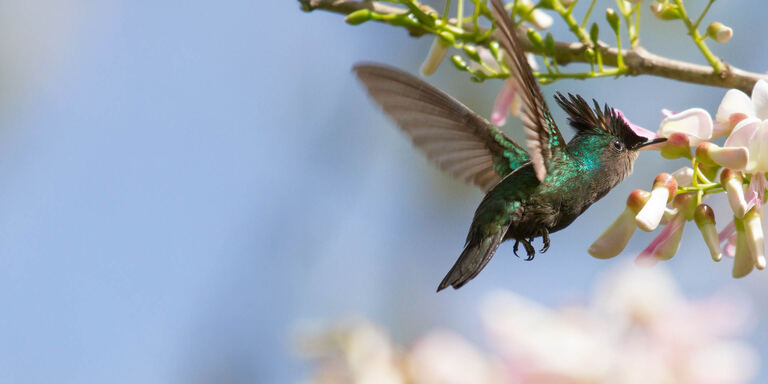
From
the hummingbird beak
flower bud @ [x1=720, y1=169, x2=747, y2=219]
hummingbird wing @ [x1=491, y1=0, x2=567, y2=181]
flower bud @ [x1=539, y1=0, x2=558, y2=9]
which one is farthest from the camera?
flower bud @ [x1=539, y1=0, x2=558, y2=9]

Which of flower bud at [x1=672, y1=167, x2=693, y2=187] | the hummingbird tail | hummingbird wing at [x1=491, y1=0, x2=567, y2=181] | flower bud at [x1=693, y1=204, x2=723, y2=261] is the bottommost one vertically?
flower bud at [x1=693, y1=204, x2=723, y2=261]

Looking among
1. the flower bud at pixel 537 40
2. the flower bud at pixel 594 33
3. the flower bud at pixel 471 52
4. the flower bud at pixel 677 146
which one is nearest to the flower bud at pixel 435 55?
the flower bud at pixel 471 52

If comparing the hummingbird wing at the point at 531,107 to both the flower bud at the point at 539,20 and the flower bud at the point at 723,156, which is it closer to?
the flower bud at the point at 723,156

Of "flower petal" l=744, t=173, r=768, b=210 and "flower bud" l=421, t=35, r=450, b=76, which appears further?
"flower bud" l=421, t=35, r=450, b=76

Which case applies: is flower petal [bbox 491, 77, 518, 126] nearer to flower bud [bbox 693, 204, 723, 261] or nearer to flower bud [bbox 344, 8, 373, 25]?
flower bud [bbox 344, 8, 373, 25]

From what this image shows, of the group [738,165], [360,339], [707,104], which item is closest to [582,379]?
[360,339]

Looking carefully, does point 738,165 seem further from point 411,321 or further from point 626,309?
point 411,321

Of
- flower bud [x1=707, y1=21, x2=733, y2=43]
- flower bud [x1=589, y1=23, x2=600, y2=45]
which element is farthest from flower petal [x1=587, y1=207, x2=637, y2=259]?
flower bud [x1=707, y1=21, x2=733, y2=43]
